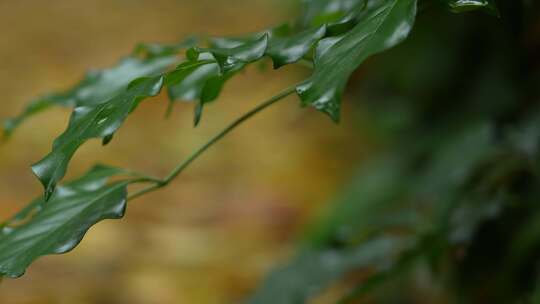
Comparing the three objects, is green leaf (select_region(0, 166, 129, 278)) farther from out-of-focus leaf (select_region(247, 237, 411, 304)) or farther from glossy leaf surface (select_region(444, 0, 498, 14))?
out-of-focus leaf (select_region(247, 237, 411, 304))

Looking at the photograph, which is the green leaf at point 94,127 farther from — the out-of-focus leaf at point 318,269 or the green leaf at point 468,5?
the out-of-focus leaf at point 318,269

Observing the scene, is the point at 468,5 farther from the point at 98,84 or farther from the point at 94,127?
the point at 98,84

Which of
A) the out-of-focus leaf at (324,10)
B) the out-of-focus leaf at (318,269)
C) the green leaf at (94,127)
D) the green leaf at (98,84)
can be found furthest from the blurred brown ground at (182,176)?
the green leaf at (94,127)

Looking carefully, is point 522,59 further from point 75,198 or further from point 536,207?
point 75,198

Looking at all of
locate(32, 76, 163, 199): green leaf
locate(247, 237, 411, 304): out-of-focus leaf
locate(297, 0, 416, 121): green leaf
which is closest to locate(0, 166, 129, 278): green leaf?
locate(32, 76, 163, 199): green leaf

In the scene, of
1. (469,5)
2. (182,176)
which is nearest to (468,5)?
(469,5)

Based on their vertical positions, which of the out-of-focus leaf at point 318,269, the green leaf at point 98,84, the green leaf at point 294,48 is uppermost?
the green leaf at point 294,48
